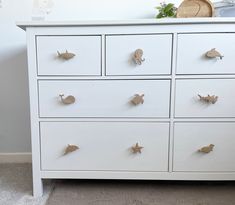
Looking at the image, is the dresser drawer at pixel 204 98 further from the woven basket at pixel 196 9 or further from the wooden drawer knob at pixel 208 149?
the woven basket at pixel 196 9

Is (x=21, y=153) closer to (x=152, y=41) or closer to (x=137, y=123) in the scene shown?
(x=137, y=123)

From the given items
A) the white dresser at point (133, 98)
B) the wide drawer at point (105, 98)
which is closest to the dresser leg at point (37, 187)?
the white dresser at point (133, 98)

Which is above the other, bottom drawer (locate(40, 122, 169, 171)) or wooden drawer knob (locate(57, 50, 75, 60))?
wooden drawer knob (locate(57, 50, 75, 60))

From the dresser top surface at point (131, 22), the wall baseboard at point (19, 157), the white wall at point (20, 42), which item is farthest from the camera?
the wall baseboard at point (19, 157)

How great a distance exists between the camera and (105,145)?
1.17 metres

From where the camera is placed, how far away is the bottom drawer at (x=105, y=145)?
1.15m

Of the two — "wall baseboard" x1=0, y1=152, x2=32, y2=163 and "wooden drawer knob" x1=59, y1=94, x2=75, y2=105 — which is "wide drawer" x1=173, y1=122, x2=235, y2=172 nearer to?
"wooden drawer knob" x1=59, y1=94, x2=75, y2=105

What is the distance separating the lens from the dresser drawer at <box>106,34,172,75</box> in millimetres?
1089

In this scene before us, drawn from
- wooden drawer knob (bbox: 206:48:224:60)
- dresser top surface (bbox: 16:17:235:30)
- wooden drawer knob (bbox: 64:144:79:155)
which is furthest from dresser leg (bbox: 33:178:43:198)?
wooden drawer knob (bbox: 206:48:224:60)

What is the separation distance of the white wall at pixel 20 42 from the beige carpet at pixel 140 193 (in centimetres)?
52

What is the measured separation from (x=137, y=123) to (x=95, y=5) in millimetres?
807

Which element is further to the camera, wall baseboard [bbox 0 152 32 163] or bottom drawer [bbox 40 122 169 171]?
wall baseboard [bbox 0 152 32 163]

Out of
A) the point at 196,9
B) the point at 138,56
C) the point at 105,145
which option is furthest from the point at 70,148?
the point at 196,9

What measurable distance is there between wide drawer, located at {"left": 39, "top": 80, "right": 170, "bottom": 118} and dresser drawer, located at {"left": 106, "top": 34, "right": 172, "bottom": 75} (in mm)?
49
